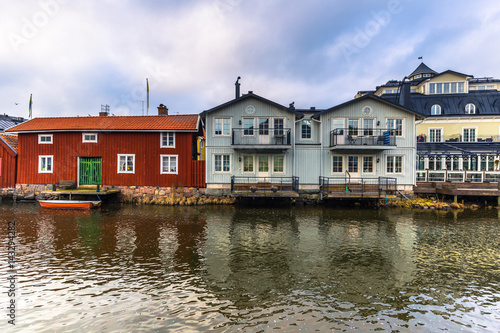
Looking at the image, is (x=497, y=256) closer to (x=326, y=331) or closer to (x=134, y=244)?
(x=326, y=331)

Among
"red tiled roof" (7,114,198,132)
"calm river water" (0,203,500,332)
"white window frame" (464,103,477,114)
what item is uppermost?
"white window frame" (464,103,477,114)

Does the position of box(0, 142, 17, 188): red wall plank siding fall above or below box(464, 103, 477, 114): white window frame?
below

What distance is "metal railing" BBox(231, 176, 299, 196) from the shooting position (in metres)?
22.9

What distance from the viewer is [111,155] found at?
85.6ft

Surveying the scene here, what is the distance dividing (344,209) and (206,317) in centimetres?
1822

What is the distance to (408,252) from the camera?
38.5ft

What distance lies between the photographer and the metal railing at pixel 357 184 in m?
23.7

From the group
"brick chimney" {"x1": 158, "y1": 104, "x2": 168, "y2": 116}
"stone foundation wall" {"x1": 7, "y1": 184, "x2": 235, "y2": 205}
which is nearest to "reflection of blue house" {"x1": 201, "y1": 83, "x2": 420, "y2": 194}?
"stone foundation wall" {"x1": 7, "y1": 184, "x2": 235, "y2": 205}

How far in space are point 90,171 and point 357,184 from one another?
2588 centimetres

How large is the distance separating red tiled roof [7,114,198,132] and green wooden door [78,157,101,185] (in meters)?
3.09

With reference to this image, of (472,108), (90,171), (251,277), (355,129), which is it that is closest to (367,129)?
(355,129)

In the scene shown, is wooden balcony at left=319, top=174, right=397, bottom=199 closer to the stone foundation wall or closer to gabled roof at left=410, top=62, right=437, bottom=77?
the stone foundation wall

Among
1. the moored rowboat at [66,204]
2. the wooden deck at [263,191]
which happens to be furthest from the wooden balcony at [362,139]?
the moored rowboat at [66,204]

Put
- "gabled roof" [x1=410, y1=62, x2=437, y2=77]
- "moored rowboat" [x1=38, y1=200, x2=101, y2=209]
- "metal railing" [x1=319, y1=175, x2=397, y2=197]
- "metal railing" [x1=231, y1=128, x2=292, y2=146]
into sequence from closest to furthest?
"moored rowboat" [x1=38, y1=200, x2=101, y2=209] < "metal railing" [x1=319, y1=175, x2=397, y2=197] < "metal railing" [x1=231, y1=128, x2=292, y2=146] < "gabled roof" [x1=410, y1=62, x2=437, y2=77]
